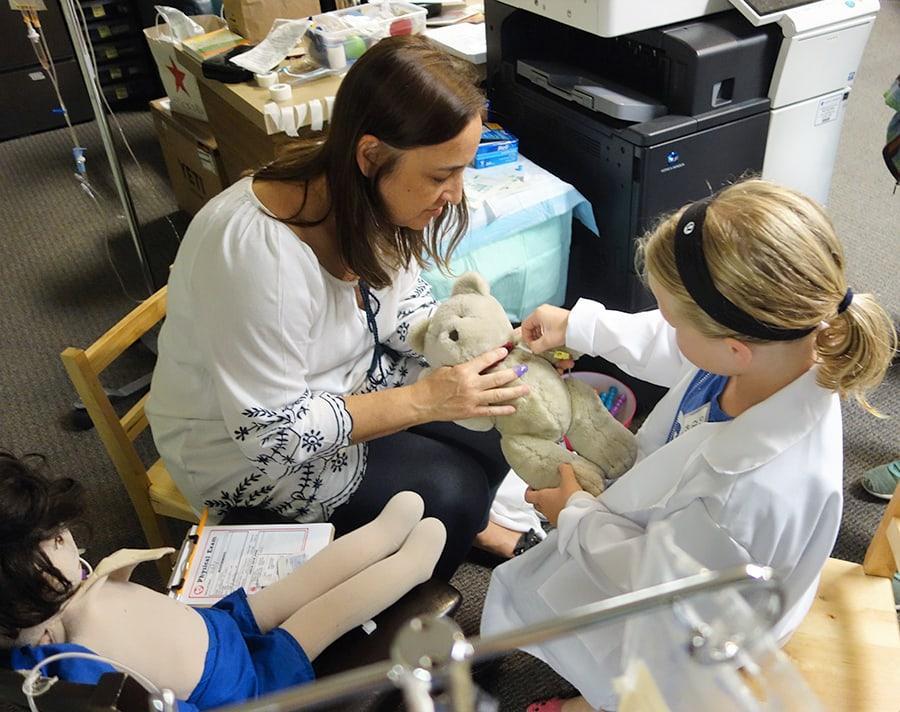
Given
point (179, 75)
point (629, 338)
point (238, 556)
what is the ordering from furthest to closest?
point (179, 75) < point (629, 338) < point (238, 556)

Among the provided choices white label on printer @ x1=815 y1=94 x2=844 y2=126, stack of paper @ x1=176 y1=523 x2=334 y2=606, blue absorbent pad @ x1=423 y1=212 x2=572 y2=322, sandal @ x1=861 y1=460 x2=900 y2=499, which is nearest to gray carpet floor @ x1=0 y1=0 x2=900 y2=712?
sandal @ x1=861 y1=460 x2=900 y2=499

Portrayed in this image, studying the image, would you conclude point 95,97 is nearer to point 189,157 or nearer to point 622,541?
point 189,157

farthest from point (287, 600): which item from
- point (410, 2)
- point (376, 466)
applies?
point (410, 2)

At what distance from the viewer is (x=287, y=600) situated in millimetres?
1104

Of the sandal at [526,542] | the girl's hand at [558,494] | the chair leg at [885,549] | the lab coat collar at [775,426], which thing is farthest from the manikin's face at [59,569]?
the chair leg at [885,549]

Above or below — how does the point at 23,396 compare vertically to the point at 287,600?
below

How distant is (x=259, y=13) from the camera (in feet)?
7.29

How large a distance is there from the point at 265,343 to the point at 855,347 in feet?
2.49

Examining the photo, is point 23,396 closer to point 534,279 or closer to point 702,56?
point 534,279

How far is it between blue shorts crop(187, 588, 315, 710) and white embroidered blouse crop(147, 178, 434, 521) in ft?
0.75

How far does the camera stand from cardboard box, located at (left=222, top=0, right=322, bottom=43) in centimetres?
221

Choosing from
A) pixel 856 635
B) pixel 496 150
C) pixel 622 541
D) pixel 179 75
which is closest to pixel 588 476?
pixel 622 541

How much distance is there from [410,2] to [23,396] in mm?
1596

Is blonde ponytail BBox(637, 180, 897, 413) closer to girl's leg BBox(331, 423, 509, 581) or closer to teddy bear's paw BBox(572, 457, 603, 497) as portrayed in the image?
teddy bear's paw BBox(572, 457, 603, 497)
